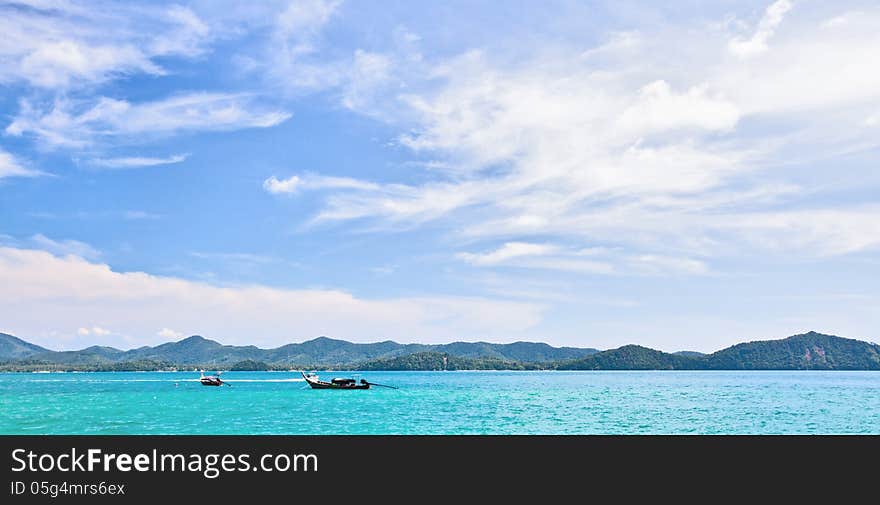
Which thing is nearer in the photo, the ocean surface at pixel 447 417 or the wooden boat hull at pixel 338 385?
the ocean surface at pixel 447 417

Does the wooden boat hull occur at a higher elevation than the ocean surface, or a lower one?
higher

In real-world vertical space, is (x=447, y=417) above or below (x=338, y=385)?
below

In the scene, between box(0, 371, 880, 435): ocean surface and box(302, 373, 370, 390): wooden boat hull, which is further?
box(302, 373, 370, 390): wooden boat hull

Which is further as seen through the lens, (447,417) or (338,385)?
(338,385)

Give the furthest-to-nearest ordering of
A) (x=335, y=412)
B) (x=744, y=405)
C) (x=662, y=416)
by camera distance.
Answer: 1. (x=744, y=405)
2. (x=335, y=412)
3. (x=662, y=416)

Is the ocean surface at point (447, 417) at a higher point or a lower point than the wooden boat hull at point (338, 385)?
lower
